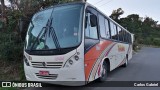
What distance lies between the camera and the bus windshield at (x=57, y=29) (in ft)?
21.2

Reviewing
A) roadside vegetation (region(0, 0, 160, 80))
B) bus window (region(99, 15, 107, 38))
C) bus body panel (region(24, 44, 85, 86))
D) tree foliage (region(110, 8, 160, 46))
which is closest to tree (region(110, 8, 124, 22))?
tree foliage (region(110, 8, 160, 46))

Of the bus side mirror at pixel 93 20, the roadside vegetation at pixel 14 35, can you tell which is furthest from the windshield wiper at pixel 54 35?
the roadside vegetation at pixel 14 35

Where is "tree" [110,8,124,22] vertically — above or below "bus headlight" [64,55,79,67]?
above

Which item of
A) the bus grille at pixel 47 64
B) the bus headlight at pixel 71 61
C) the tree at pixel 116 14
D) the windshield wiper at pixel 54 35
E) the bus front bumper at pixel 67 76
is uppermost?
the tree at pixel 116 14

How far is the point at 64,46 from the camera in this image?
6.35m

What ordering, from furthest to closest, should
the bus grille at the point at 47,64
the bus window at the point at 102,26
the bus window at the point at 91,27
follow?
1. the bus window at the point at 102,26
2. the bus window at the point at 91,27
3. the bus grille at the point at 47,64

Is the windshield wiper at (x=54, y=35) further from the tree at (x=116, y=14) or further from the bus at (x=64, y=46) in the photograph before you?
the tree at (x=116, y=14)

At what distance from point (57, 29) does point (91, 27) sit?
1178 mm

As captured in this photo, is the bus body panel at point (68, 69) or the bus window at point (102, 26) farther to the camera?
the bus window at point (102, 26)

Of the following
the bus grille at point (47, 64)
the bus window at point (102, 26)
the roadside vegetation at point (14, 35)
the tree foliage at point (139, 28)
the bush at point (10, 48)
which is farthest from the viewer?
the tree foliage at point (139, 28)

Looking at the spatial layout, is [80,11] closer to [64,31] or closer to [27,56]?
[64,31]

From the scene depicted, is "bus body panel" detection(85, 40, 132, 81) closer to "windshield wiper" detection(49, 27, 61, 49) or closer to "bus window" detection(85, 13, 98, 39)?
"bus window" detection(85, 13, 98, 39)

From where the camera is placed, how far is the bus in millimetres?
6211

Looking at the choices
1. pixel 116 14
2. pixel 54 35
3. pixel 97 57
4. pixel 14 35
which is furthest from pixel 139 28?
pixel 54 35
